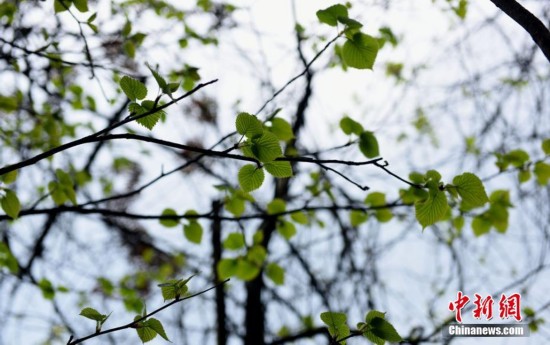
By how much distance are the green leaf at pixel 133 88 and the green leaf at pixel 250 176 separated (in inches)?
7.1

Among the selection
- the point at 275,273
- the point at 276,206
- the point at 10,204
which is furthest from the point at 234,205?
the point at 10,204

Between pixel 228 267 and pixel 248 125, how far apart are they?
71 cm

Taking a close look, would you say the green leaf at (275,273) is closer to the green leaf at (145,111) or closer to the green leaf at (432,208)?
the green leaf at (432,208)

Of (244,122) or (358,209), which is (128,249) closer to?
(358,209)

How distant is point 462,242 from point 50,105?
197cm

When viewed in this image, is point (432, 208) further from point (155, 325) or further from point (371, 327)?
point (155, 325)

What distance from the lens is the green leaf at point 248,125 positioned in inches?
25.7

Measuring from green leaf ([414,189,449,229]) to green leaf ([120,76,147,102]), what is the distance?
1.53 feet

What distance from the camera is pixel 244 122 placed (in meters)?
0.66

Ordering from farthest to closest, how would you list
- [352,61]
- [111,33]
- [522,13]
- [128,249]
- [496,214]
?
[128,249], [111,33], [496,214], [352,61], [522,13]

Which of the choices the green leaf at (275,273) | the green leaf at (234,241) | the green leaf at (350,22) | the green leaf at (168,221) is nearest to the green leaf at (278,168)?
the green leaf at (350,22)

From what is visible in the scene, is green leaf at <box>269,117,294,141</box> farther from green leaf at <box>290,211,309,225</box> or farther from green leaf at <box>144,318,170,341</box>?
green leaf at <box>144,318,170,341</box>

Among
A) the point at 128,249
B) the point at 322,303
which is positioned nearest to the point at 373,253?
the point at 322,303

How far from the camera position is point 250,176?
739 millimetres
